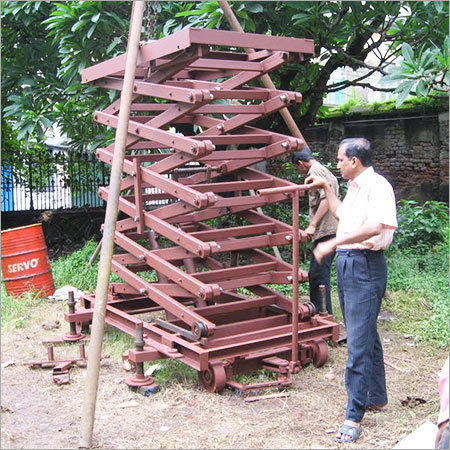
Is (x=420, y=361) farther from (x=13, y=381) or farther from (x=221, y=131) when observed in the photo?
(x=13, y=381)

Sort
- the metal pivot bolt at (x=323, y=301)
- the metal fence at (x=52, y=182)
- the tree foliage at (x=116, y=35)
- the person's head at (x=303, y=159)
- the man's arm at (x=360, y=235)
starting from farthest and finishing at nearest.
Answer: the metal fence at (x=52, y=182) < the tree foliage at (x=116, y=35) < the person's head at (x=303, y=159) < the metal pivot bolt at (x=323, y=301) < the man's arm at (x=360, y=235)

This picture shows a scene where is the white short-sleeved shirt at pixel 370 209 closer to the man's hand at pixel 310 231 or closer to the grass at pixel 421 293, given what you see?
the man's hand at pixel 310 231

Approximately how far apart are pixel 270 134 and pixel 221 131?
503 mm

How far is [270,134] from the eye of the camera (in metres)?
6.51

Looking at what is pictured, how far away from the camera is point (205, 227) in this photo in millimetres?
7168

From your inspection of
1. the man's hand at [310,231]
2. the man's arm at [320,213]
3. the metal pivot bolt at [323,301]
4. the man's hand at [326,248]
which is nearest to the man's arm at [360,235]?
the man's hand at [326,248]

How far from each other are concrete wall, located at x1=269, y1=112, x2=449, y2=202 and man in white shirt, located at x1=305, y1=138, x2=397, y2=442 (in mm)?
8608

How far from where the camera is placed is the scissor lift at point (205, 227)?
5.42 meters

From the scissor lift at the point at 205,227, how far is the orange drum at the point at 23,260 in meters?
1.72

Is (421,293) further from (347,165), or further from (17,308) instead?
(17,308)

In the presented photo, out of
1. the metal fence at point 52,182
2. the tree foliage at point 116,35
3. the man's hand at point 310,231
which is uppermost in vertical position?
the tree foliage at point 116,35

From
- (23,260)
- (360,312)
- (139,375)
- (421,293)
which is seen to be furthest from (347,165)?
(23,260)

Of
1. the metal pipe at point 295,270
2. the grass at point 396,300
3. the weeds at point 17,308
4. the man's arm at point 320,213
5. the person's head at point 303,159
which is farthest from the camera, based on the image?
the weeds at point 17,308

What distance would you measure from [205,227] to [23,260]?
2.80 metres
